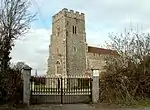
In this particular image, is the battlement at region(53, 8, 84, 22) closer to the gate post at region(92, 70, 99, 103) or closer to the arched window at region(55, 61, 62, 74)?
the arched window at region(55, 61, 62, 74)

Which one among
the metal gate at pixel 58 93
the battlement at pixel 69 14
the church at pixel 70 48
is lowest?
the metal gate at pixel 58 93

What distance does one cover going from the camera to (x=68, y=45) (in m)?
63.5

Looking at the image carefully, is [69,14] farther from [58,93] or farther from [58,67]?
[58,93]

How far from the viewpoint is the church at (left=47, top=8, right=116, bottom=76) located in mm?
62344

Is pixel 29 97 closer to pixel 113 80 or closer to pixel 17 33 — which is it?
pixel 17 33

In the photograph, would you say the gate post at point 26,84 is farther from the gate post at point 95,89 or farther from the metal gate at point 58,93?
the gate post at point 95,89

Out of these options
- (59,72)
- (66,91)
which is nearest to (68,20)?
(59,72)

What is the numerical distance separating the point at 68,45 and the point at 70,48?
883mm

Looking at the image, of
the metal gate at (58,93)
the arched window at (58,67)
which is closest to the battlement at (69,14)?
the arched window at (58,67)

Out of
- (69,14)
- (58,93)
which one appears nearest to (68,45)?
(69,14)

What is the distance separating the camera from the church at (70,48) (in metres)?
62.3

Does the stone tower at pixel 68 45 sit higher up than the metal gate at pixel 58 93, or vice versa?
the stone tower at pixel 68 45

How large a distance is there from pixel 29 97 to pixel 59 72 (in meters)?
48.7

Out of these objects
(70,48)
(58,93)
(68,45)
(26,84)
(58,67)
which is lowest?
(58,93)
